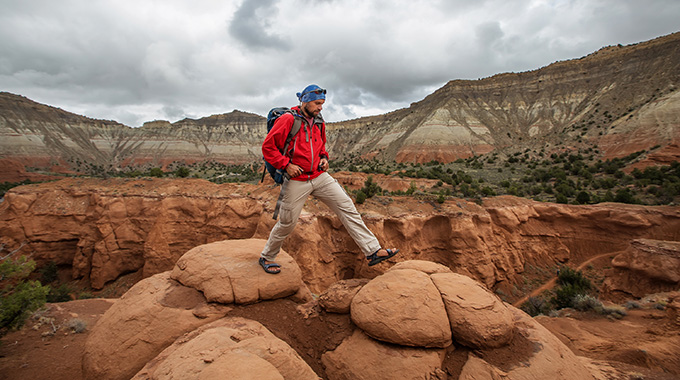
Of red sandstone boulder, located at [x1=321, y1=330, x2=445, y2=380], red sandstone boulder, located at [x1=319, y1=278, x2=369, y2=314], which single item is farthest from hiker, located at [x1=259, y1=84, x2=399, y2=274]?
red sandstone boulder, located at [x1=321, y1=330, x2=445, y2=380]

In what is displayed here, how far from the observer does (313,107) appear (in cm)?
383

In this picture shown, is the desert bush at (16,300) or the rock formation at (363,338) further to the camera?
the desert bush at (16,300)

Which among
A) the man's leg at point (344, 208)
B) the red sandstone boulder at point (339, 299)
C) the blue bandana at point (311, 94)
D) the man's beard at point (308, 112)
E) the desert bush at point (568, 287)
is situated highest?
the blue bandana at point (311, 94)

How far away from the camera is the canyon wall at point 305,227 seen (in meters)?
12.4

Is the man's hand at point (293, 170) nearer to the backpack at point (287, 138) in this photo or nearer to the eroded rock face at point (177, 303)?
the backpack at point (287, 138)

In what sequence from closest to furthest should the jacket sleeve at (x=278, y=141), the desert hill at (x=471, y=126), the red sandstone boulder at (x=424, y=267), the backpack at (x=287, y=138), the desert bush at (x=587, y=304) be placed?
the jacket sleeve at (x=278, y=141) → the backpack at (x=287, y=138) → the red sandstone boulder at (x=424, y=267) → the desert bush at (x=587, y=304) → the desert hill at (x=471, y=126)

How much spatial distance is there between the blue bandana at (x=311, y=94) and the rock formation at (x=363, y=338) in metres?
2.79

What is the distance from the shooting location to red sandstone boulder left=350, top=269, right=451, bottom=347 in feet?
10.4

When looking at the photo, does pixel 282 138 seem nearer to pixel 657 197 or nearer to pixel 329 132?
pixel 657 197

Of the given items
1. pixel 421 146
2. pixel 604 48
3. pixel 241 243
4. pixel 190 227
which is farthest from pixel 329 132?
pixel 241 243

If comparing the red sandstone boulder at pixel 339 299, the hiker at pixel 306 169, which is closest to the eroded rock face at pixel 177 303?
the red sandstone boulder at pixel 339 299

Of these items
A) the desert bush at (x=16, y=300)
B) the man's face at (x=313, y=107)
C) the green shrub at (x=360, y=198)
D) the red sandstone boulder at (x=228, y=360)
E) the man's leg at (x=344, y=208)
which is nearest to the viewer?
the red sandstone boulder at (x=228, y=360)

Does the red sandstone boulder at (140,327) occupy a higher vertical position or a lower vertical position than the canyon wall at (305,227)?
higher

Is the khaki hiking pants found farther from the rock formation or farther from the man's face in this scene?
the man's face
